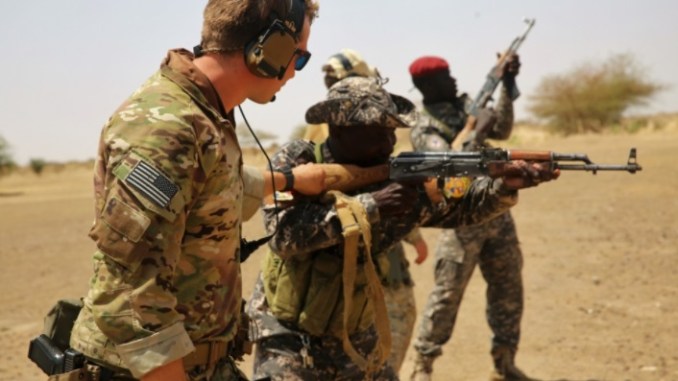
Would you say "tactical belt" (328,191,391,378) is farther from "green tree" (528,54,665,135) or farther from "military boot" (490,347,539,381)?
"green tree" (528,54,665,135)

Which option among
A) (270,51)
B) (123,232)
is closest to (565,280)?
(270,51)

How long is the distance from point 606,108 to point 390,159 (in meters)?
33.7

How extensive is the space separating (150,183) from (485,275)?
4153 mm

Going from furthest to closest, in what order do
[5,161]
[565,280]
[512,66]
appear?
[5,161]
[565,280]
[512,66]

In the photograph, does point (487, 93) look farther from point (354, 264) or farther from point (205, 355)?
point (205, 355)

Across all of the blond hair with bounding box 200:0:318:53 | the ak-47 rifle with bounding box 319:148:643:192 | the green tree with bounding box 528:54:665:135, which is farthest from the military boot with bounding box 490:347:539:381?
the green tree with bounding box 528:54:665:135

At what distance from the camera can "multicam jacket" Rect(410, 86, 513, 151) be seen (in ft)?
18.7

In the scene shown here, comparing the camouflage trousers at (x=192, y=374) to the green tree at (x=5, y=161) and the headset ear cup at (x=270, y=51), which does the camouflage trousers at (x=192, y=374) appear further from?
the green tree at (x=5, y=161)

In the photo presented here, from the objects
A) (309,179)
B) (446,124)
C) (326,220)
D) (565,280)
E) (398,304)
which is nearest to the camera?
(326,220)

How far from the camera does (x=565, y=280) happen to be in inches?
347

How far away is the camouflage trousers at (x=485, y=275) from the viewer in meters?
5.54

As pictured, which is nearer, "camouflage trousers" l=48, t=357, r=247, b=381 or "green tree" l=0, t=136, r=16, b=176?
"camouflage trousers" l=48, t=357, r=247, b=381

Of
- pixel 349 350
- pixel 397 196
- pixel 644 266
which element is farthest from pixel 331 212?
A: pixel 644 266

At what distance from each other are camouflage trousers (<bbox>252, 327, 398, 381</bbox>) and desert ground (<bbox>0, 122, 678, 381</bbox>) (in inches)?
107
